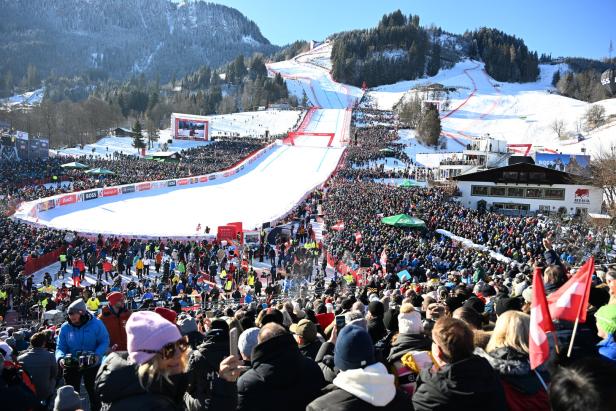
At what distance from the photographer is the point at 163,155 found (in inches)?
2028

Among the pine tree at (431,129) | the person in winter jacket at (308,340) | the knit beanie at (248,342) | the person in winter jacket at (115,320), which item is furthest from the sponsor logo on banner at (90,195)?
the pine tree at (431,129)

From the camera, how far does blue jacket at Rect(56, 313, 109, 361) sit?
4.25m

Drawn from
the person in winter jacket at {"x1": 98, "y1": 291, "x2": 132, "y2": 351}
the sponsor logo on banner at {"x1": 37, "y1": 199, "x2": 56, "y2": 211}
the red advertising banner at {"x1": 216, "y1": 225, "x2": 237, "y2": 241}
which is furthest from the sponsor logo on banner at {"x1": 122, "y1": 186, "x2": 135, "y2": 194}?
the person in winter jacket at {"x1": 98, "y1": 291, "x2": 132, "y2": 351}

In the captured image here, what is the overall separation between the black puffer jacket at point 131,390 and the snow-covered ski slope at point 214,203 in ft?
61.4

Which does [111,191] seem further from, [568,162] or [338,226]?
[568,162]

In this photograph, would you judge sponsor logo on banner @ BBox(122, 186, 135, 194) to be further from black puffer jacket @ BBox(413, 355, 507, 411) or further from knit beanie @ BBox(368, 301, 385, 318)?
black puffer jacket @ BBox(413, 355, 507, 411)

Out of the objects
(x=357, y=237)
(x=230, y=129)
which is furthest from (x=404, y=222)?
(x=230, y=129)

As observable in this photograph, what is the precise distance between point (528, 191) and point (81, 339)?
32.2 m

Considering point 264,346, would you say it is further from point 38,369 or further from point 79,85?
point 79,85

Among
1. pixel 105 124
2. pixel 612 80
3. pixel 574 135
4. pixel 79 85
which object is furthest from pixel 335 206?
pixel 79 85

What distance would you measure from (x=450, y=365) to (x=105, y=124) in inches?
3210

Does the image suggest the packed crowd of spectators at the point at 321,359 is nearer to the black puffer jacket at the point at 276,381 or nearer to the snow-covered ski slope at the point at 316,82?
the black puffer jacket at the point at 276,381

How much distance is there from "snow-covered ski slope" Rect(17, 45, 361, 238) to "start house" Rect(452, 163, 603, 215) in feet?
37.0

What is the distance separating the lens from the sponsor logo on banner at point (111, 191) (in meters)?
30.6
